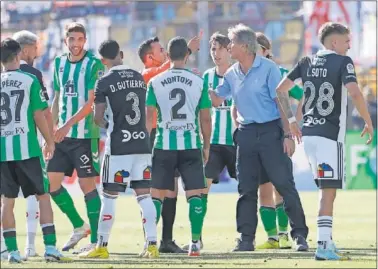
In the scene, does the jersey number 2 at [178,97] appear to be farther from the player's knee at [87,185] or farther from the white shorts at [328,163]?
the player's knee at [87,185]

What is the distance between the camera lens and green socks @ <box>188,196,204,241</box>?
11727 mm

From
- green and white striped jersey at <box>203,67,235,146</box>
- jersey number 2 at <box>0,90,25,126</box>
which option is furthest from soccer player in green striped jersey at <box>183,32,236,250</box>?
jersey number 2 at <box>0,90,25,126</box>

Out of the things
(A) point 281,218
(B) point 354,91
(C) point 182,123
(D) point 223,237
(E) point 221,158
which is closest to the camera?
(B) point 354,91

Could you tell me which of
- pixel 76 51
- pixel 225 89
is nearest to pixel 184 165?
pixel 225 89

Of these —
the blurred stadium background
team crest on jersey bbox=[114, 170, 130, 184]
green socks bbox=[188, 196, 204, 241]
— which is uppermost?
the blurred stadium background

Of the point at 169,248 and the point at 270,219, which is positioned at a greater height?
the point at 270,219

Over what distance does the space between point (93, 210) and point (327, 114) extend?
3011 mm

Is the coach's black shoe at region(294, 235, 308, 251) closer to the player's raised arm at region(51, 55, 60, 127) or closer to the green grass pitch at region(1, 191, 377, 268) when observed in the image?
the green grass pitch at region(1, 191, 377, 268)

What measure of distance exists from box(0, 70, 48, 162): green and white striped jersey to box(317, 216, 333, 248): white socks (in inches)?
101

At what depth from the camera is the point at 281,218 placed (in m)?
13.4

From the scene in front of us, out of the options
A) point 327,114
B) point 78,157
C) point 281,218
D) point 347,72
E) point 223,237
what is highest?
point 347,72

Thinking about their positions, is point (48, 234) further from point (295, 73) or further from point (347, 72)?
point (347, 72)

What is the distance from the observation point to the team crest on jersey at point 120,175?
11562 mm

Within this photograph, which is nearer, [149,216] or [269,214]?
[149,216]
